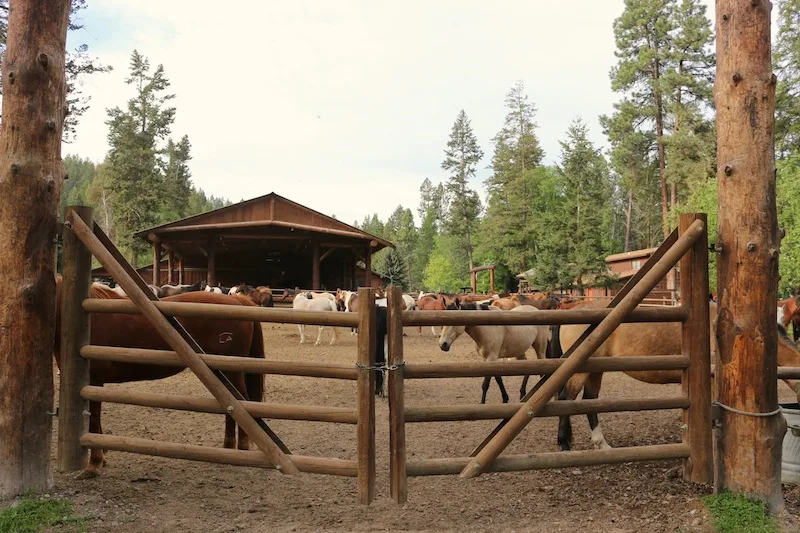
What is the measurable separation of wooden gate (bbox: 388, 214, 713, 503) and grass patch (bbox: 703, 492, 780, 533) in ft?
0.81

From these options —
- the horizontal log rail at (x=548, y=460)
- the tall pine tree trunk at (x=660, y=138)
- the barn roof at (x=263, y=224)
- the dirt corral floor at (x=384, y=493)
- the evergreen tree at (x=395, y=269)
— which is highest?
the tall pine tree trunk at (x=660, y=138)

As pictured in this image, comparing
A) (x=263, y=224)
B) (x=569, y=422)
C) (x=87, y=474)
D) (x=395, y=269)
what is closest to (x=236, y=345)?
(x=87, y=474)

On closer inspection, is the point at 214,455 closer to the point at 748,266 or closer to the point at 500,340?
the point at 748,266

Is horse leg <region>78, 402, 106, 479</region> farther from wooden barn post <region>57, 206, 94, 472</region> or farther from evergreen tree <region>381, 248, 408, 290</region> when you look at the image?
evergreen tree <region>381, 248, 408, 290</region>

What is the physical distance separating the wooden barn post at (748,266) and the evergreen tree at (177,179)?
61518 millimetres

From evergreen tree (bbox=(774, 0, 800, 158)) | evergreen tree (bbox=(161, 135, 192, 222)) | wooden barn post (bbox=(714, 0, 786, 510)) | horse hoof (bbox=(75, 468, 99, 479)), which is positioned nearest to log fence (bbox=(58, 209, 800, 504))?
wooden barn post (bbox=(714, 0, 786, 510))

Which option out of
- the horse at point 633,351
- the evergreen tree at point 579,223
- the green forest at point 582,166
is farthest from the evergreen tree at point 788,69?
the horse at point 633,351

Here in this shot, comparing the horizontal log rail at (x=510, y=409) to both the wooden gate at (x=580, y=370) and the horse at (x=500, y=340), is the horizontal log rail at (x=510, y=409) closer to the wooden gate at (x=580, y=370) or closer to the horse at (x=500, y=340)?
the wooden gate at (x=580, y=370)

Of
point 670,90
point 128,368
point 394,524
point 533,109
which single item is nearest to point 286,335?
point 128,368

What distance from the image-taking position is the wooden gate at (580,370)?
3.74 m

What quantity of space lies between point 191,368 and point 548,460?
2726 mm

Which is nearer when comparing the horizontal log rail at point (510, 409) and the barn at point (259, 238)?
the horizontal log rail at point (510, 409)

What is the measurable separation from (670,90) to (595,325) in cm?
3366

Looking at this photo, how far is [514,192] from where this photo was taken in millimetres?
45625
